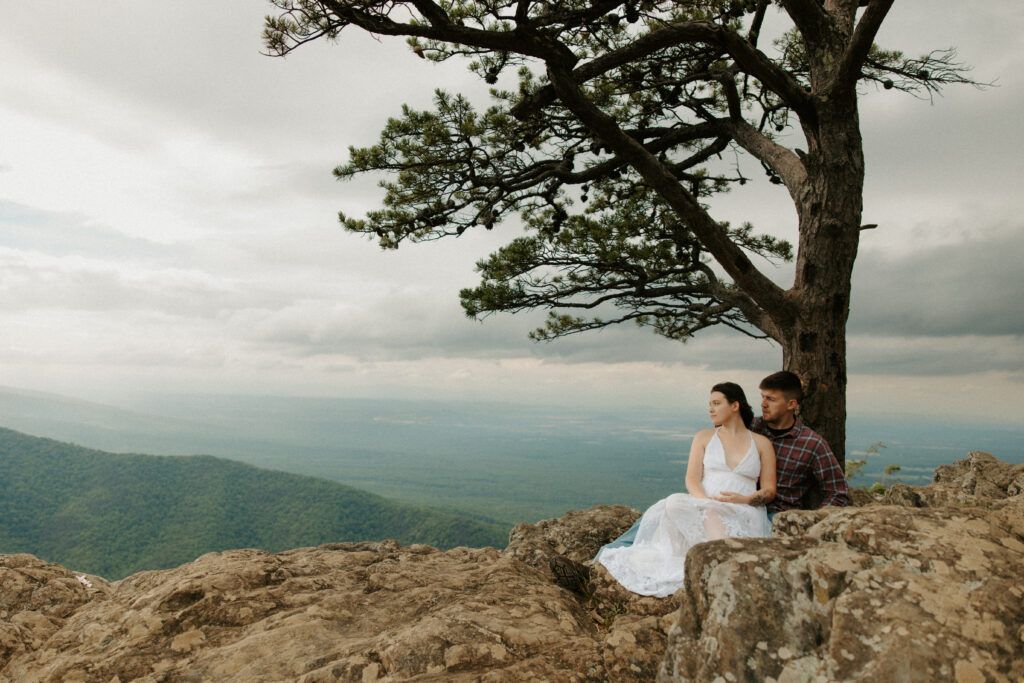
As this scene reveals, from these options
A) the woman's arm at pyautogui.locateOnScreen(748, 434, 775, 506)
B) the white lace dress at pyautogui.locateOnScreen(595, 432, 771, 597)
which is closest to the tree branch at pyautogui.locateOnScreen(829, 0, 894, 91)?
the woman's arm at pyautogui.locateOnScreen(748, 434, 775, 506)

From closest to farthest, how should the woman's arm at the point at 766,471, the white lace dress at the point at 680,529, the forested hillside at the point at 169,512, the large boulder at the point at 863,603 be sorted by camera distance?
the large boulder at the point at 863,603
the white lace dress at the point at 680,529
the woman's arm at the point at 766,471
the forested hillside at the point at 169,512

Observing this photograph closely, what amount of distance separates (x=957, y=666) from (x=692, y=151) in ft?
30.9

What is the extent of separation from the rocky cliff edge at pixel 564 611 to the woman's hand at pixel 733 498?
1.03 m

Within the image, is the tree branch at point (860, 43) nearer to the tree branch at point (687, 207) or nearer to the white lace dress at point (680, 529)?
the tree branch at point (687, 207)

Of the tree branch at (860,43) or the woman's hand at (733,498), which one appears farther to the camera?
the tree branch at (860,43)

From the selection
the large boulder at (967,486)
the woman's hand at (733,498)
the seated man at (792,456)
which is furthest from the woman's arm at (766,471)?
the large boulder at (967,486)

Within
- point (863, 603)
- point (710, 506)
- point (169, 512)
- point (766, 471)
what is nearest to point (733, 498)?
point (710, 506)

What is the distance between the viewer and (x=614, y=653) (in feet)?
9.29

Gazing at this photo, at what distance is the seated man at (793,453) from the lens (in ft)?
16.0

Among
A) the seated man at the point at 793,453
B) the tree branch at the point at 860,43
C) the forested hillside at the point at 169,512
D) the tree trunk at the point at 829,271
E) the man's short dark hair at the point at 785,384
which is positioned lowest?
the forested hillside at the point at 169,512

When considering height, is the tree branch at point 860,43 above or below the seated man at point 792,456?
above

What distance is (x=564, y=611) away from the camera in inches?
159

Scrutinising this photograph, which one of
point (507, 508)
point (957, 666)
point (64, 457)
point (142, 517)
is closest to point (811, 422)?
point (957, 666)

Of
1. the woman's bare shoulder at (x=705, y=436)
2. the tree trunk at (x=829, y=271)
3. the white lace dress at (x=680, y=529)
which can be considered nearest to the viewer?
the white lace dress at (x=680, y=529)
